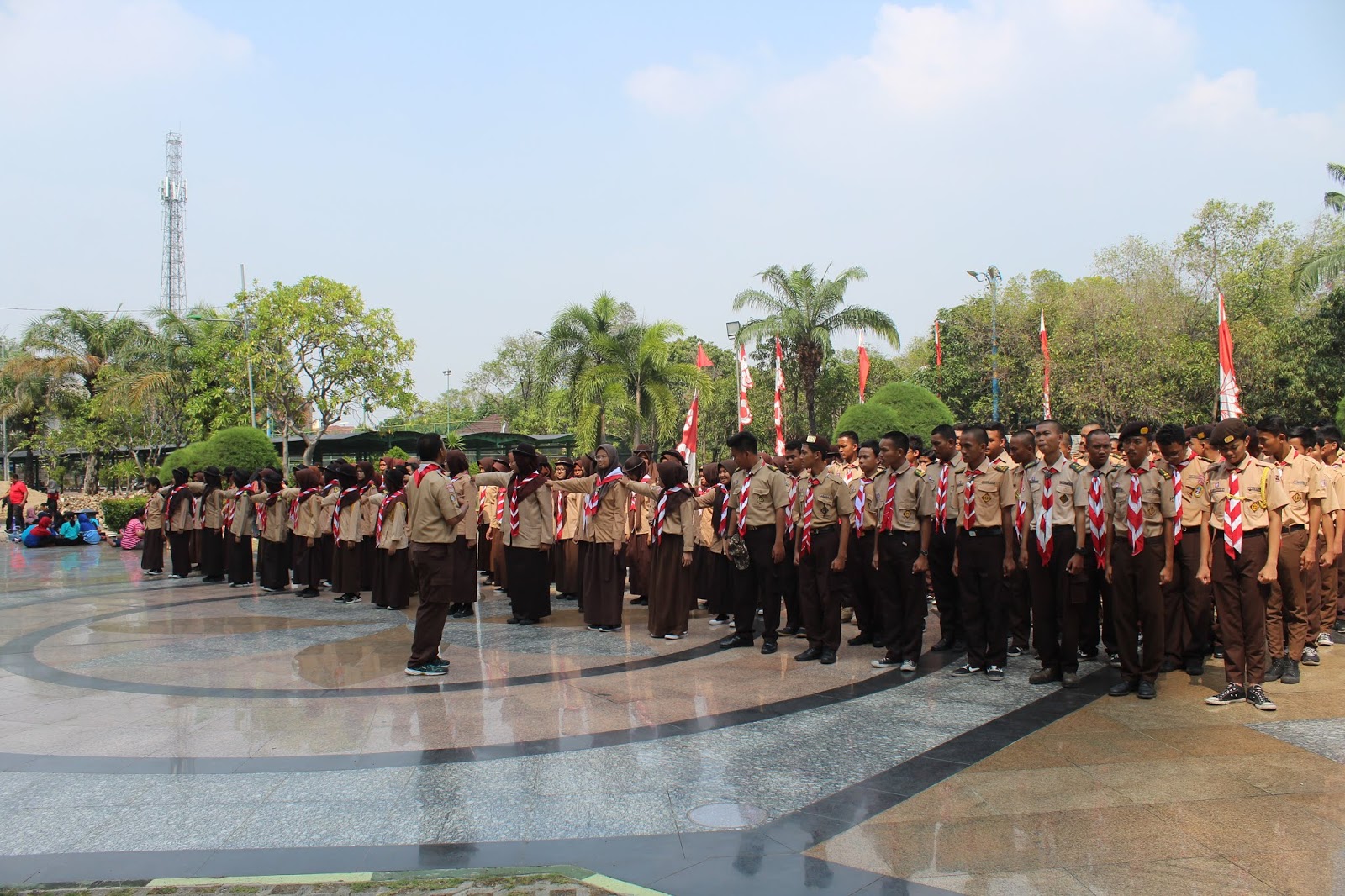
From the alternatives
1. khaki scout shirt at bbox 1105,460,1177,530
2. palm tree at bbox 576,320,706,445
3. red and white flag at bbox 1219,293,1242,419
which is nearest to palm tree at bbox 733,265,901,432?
palm tree at bbox 576,320,706,445

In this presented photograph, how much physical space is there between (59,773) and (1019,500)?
6514mm

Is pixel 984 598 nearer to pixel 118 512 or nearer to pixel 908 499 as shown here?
pixel 908 499

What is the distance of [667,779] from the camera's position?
5043mm

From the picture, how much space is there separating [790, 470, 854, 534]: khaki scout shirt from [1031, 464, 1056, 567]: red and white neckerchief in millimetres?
1503

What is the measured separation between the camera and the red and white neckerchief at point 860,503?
8156 mm

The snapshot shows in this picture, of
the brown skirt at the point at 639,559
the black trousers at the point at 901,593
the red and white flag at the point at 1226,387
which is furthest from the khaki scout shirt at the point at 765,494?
the red and white flag at the point at 1226,387

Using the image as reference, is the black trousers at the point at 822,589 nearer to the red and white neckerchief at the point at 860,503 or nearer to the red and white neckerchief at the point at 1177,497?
the red and white neckerchief at the point at 860,503

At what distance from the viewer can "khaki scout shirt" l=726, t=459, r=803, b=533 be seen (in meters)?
8.31

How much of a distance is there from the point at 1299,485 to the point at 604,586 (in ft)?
19.9

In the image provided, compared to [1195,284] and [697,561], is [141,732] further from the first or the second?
[1195,284]

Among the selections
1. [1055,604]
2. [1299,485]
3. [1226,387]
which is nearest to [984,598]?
Answer: [1055,604]

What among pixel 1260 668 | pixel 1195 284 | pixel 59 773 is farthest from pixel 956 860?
pixel 1195 284

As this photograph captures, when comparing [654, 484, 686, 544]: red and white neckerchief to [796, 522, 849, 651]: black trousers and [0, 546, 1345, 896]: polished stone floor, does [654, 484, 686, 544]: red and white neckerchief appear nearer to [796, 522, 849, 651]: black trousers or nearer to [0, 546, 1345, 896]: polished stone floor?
[0, 546, 1345, 896]: polished stone floor

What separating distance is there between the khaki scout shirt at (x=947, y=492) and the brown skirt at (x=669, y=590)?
250 centimetres
